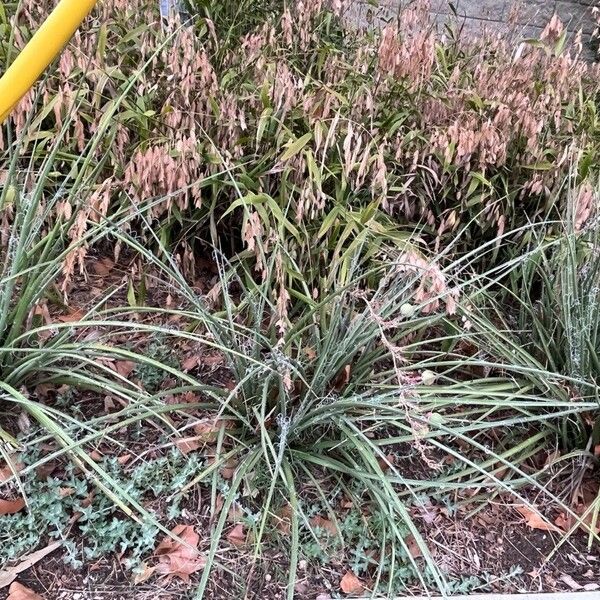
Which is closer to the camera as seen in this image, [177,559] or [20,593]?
[20,593]

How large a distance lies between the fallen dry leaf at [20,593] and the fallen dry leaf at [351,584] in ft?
2.44

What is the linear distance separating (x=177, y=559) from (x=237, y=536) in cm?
17

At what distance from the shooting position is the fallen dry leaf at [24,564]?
1.54 meters

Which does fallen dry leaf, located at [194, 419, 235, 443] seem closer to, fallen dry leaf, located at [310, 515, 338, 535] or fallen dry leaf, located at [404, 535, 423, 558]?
fallen dry leaf, located at [310, 515, 338, 535]

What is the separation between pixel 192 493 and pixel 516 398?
3.53 ft

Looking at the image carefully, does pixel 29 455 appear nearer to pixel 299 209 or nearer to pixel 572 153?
pixel 299 209

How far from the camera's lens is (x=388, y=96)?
249cm

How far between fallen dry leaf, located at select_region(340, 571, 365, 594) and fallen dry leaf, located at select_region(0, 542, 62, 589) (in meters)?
0.73

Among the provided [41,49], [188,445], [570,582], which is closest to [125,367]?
[188,445]

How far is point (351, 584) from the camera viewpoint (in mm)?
1677

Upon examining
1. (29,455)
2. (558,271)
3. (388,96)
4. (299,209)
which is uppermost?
(388,96)

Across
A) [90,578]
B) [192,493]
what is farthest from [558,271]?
[90,578]

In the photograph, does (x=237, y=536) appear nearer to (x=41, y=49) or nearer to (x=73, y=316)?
(x=73, y=316)

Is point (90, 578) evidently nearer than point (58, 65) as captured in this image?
Yes
